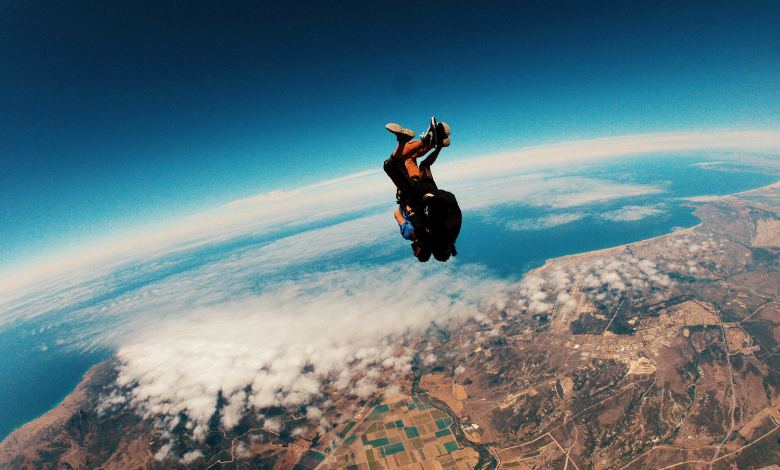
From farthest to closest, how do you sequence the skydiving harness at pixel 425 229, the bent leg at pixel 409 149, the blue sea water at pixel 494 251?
the blue sea water at pixel 494 251 → the skydiving harness at pixel 425 229 → the bent leg at pixel 409 149

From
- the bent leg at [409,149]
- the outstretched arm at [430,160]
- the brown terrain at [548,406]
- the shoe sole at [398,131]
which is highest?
the shoe sole at [398,131]

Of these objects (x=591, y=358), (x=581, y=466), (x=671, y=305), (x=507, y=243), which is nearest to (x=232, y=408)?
(x=581, y=466)

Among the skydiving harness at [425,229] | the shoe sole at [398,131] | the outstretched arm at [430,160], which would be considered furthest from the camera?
the outstretched arm at [430,160]

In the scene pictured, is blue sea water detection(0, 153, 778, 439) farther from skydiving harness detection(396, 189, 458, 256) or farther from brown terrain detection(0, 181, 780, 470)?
skydiving harness detection(396, 189, 458, 256)

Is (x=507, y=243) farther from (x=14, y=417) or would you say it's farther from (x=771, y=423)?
(x=14, y=417)

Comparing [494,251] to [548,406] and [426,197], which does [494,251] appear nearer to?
[548,406]

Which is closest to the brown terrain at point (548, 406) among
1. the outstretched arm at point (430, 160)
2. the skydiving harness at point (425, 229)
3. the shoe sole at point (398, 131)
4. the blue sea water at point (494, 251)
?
the blue sea water at point (494, 251)

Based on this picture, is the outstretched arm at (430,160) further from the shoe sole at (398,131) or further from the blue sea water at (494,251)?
the blue sea water at (494,251)

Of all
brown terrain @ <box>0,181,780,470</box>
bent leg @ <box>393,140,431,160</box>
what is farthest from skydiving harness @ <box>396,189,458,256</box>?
brown terrain @ <box>0,181,780,470</box>
